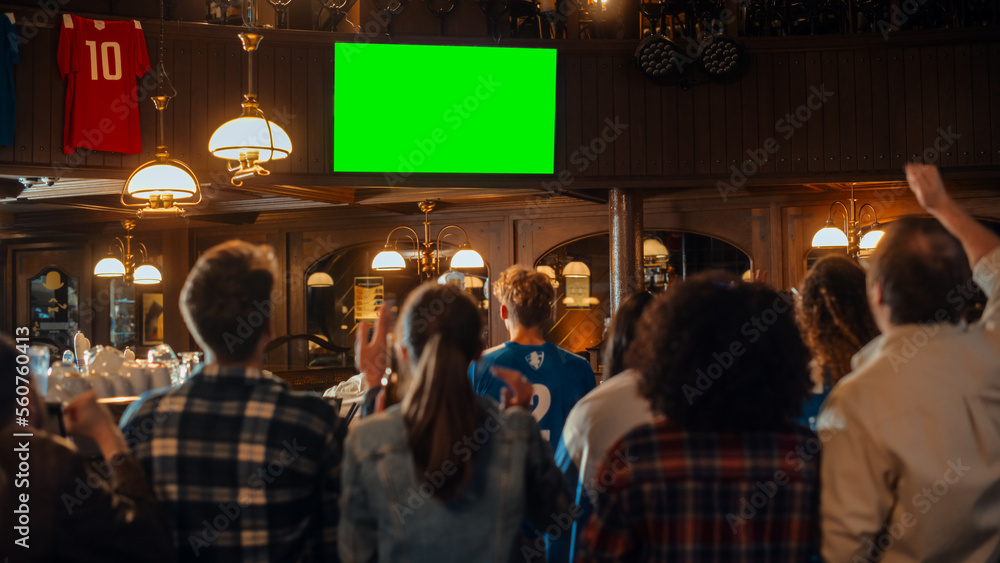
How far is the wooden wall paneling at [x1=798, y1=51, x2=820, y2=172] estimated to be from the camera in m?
6.38

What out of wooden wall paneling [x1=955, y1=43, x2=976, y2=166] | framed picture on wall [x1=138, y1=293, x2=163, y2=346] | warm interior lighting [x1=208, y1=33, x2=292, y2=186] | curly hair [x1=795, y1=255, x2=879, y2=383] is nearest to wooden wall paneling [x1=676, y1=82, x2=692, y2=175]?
wooden wall paneling [x1=955, y1=43, x2=976, y2=166]

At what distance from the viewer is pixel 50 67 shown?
18.5 ft

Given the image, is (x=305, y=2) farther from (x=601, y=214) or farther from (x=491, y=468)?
(x=491, y=468)

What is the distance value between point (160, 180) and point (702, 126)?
4200mm

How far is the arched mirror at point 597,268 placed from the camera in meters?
8.20

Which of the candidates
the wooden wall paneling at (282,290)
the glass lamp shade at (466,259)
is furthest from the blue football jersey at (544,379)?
the wooden wall paneling at (282,290)

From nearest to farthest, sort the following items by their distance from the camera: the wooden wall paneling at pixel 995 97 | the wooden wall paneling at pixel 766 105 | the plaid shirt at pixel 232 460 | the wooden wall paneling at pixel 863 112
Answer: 1. the plaid shirt at pixel 232 460
2. the wooden wall paneling at pixel 995 97
3. the wooden wall paneling at pixel 863 112
4. the wooden wall paneling at pixel 766 105

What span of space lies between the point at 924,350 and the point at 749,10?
19.0 feet

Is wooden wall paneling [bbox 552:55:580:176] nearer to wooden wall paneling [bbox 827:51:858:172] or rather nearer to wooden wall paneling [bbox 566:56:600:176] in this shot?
wooden wall paneling [bbox 566:56:600:176]

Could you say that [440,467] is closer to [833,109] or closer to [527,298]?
[527,298]

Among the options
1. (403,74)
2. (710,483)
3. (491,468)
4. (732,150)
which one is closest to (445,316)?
(491,468)

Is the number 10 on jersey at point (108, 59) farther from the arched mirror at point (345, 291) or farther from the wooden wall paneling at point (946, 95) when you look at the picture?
the wooden wall paneling at point (946, 95)

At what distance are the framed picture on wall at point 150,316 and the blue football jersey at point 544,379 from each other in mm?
8358

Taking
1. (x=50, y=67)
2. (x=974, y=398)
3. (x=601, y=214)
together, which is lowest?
(x=974, y=398)
